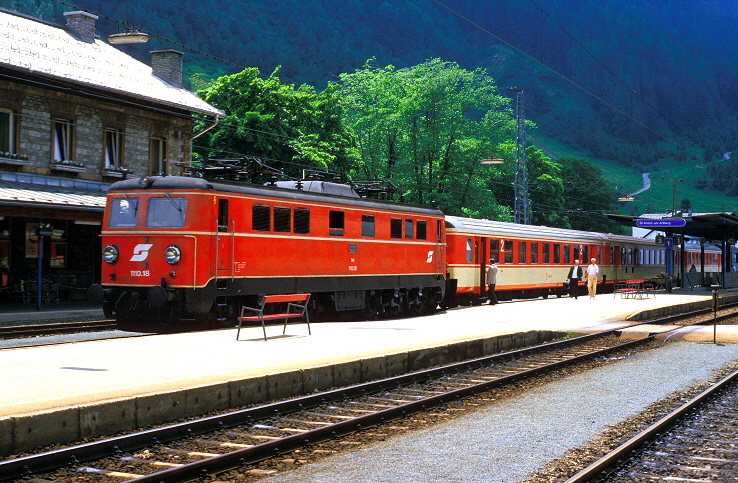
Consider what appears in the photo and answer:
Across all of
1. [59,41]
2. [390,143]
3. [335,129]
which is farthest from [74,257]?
[390,143]

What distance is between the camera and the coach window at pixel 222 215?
18.2 metres

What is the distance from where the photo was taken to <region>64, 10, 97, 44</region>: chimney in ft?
114

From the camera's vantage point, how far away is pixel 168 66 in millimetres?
36562

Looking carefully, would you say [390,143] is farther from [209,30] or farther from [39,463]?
[209,30]

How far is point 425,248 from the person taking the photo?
86.3 feet

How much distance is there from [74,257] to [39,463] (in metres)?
24.1

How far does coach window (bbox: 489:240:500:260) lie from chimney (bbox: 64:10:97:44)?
17462mm

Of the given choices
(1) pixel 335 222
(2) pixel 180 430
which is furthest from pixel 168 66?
(2) pixel 180 430

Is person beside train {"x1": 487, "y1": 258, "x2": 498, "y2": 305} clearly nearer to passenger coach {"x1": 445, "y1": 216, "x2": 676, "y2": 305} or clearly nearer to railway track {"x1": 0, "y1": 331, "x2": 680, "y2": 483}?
passenger coach {"x1": 445, "y1": 216, "x2": 676, "y2": 305}

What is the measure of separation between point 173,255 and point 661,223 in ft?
90.9

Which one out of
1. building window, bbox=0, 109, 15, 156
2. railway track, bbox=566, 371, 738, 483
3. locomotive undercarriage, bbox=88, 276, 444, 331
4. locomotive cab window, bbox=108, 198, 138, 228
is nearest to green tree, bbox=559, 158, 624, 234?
building window, bbox=0, 109, 15, 156

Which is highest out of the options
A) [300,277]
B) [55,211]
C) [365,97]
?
[365,97]

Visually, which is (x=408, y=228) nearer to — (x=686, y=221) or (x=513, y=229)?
(x=513, y=229)

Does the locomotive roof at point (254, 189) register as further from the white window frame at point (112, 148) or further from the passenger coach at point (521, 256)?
the white window frame at point (112, 148)
